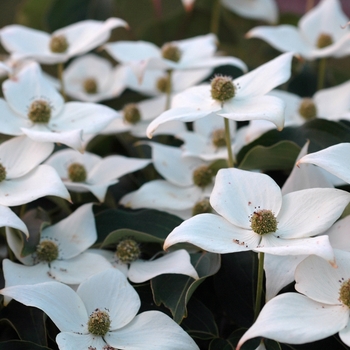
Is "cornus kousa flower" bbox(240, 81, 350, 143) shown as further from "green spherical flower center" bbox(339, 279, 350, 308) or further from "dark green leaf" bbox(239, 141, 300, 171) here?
"green spherical flower center" bbox(339, 279, 350, 308)

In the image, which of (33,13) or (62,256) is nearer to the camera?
(62,256)

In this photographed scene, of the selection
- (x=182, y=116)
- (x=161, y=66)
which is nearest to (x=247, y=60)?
(x=161, y=66)

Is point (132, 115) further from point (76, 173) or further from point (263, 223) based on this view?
point (263, 223)

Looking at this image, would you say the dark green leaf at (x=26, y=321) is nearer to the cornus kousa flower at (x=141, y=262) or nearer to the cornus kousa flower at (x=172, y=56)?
the cornus kousa flower at (x=141, y=262)

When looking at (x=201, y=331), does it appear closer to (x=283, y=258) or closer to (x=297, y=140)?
(x=283, y=258)

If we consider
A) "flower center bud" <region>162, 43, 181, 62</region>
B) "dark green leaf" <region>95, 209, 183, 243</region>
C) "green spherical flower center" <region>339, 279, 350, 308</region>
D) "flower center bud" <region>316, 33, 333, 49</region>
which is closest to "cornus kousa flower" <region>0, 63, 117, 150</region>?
"dark green leaf" <region>95, 209, 183, 243</region>

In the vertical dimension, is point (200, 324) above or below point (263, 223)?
below

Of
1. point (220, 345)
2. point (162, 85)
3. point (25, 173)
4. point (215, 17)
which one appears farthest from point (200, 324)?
point (215, 17)
